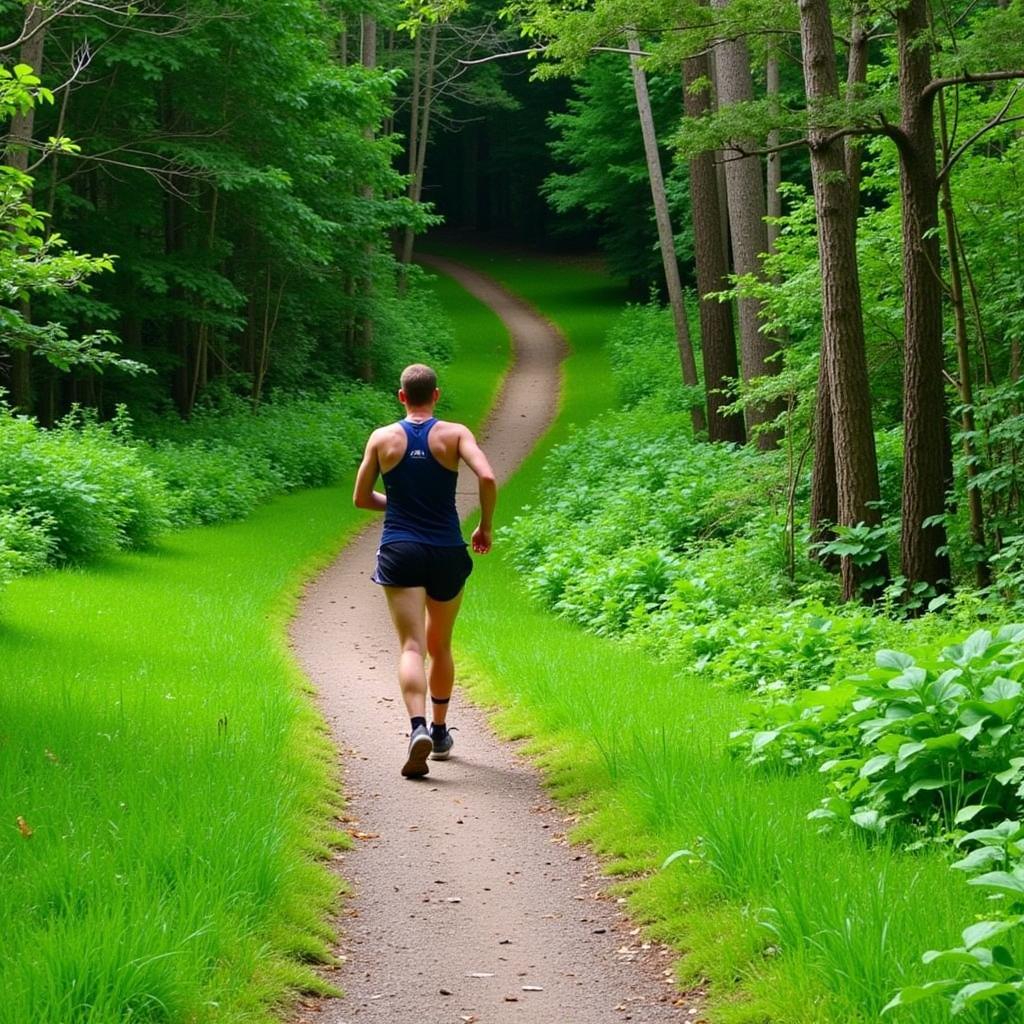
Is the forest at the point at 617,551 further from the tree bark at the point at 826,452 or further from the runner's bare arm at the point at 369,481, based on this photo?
the runner's bare arm at the point at 369,481

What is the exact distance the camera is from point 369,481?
743 cm

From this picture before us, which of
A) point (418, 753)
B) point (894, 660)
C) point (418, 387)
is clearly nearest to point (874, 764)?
point (894, 660)

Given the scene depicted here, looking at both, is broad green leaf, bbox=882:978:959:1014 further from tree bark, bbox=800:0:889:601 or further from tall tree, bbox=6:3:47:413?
tall tree, bbox=6:3:47:413

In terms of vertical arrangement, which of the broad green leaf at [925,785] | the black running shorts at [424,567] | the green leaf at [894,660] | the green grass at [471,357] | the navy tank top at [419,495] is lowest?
the broad green leaf at [925,785]

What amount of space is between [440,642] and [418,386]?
1569 mm

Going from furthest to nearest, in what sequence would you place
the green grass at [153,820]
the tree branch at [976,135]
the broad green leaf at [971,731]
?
the tree branch at [976,135] < the broad green leaf at [971,731] < the green grass at [153,820]

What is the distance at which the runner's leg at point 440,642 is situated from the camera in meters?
7.50

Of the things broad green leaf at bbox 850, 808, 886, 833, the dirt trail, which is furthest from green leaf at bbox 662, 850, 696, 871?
broad green leaf at bbox 850, 808, 886, 833

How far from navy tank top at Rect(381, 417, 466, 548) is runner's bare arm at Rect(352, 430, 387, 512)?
0.32 ft

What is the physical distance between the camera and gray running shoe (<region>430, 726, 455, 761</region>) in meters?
7.78

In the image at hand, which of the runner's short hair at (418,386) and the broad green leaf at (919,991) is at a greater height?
the runner's short hair at (418,386)

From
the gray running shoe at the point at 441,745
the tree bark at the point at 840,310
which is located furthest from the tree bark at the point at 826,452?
the gray running shoe at the point at 441,745

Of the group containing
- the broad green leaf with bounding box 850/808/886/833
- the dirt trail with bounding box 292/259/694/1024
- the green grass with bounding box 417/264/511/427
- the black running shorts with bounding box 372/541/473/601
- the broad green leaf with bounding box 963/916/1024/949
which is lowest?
the dirt trail with bounding box 292/259/694/1024

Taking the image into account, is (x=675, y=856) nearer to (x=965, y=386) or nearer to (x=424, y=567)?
(x=424, y=567)
